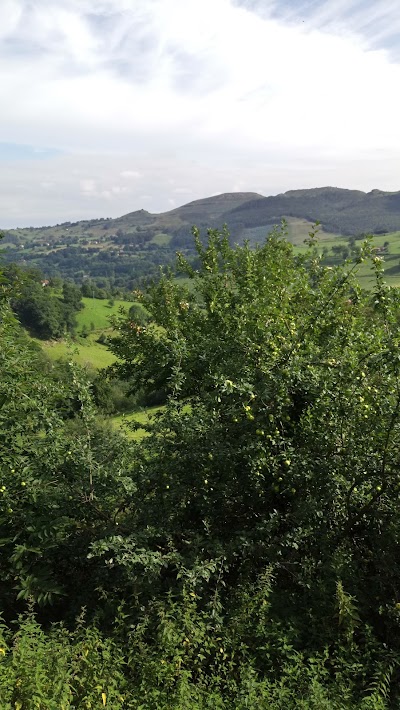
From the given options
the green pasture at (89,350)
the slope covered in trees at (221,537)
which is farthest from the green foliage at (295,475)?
the green pasture at (89,350)

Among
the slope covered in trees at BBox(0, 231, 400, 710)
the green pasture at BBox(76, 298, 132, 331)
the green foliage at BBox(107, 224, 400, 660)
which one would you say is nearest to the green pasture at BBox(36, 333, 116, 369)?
the green pasture at BBox(76, 298, 132, 331)

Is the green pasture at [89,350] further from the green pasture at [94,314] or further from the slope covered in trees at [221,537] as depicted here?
the slope covered in trees at [221,537]

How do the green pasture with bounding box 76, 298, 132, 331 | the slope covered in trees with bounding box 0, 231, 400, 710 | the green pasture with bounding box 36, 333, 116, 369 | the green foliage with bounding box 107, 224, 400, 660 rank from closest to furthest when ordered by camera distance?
the slope covered in trees with bounding box 0, 231, 400, 710 < the green foliage with bounding box 107, 224, 400, 660 < the green pasture with bounding box 36, 333, 116, 369 < the green pasture with bounding box 76, 298, 132, 331

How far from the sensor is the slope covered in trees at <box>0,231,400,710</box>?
Answer: 5.05 metres

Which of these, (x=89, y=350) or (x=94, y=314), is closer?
(x=89, y=350)

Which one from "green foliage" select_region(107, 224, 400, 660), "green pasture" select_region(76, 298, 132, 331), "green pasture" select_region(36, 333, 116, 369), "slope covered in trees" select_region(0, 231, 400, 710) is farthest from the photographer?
"green pasture" select_region(76, 298, 132, 331)

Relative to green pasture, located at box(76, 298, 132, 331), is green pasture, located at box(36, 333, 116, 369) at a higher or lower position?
lower


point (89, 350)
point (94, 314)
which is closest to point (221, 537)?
point (89, 350)

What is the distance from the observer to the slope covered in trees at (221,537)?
505 cm

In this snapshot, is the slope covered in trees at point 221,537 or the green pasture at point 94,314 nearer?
the slope covered in trees at point 221,537

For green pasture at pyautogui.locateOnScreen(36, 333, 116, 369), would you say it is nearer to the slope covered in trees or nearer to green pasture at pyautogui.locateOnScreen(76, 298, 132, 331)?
green pasture at pyautogui.locateOnScreen(76, 298, 132, 331)

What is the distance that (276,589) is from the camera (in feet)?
20.8

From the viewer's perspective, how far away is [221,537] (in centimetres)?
656

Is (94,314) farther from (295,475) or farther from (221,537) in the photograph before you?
(295,475)
